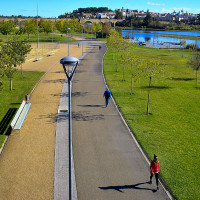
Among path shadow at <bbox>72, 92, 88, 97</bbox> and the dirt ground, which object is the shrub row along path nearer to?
the dirt ground

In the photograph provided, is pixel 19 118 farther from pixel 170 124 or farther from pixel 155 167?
pixel 170 124

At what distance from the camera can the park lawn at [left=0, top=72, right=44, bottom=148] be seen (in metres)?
17.3

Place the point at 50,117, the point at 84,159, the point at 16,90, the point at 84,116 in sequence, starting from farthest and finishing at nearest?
the point at 16,90
the point at 84,116
the point at 50,117
the point at 84,159

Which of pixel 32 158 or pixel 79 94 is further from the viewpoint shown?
pixel 79 94

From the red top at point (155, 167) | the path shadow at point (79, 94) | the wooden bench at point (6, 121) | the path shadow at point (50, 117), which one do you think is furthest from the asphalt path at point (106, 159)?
the wooden bench at point (6, 121)

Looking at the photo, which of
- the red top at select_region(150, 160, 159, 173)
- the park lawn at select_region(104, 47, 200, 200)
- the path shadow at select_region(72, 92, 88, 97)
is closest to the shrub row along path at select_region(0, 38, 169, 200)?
the red top at select_region(150, 160, 159, 173)

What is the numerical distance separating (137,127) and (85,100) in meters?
6.03

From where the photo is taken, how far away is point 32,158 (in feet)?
35.7

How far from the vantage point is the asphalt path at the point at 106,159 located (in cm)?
878

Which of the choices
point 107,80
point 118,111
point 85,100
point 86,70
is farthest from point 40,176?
point 86,70

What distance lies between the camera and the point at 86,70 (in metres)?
30.8

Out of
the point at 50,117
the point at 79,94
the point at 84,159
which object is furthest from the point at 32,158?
the point at 79,94

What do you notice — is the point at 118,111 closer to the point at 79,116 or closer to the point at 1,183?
the point at 79,116

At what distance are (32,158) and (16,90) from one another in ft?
38.1
